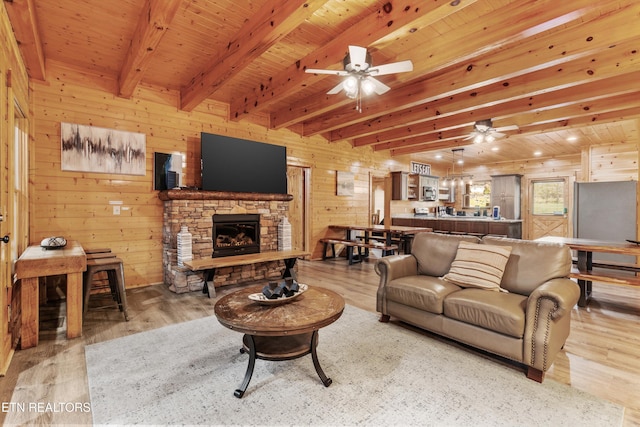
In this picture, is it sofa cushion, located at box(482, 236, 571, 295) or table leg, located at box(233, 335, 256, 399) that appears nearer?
table leg, located at box(233, 335, 256, 399)

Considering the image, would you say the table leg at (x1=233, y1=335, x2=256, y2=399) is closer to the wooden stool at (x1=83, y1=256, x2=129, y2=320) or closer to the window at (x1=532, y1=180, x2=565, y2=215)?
the wooden stool at (x1=83, y1=256, x2=129, y2=320)

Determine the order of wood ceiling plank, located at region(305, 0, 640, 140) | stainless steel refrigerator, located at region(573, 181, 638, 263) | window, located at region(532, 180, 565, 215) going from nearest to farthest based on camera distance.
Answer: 1. wood ceiling plank, located at region(305, 0, 640, 140)
2. stainless steel refrigerator, located at region(573, 181, 638, 263)
3. window, located at region(532, 180, 565, 215)

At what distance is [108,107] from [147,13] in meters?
2.03

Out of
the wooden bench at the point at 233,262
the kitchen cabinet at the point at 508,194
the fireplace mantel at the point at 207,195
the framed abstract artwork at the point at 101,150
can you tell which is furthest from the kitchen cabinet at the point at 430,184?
the framed abstract artwork at the point at 101,150

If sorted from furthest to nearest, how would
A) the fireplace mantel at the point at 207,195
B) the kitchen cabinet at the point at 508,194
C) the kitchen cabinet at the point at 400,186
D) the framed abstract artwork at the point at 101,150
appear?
1. the kitchen cabinet at the point at 508,194
2. the kitchen cabinet at the point at 400,186
3. the fireplace mantel at the point at 207,195
4. the framed abstract artwork at the point at 101,150

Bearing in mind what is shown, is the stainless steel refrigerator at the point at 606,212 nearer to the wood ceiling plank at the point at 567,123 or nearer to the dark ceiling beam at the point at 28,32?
the wood ceiling plank at the point at 567,123

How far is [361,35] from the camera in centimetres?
287

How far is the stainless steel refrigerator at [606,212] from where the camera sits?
18.2 ft

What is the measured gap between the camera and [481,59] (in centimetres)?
354

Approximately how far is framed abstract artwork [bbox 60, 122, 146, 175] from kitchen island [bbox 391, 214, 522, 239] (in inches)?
277

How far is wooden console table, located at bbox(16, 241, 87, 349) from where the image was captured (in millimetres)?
2498

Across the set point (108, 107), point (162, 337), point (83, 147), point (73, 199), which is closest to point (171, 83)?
point (108, 107)

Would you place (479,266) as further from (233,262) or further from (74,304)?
(74,304)

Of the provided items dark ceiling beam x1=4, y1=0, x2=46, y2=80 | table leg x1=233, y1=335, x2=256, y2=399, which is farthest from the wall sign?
dark ceiling beam x1=4, y1=0, x2=46, y2=80
